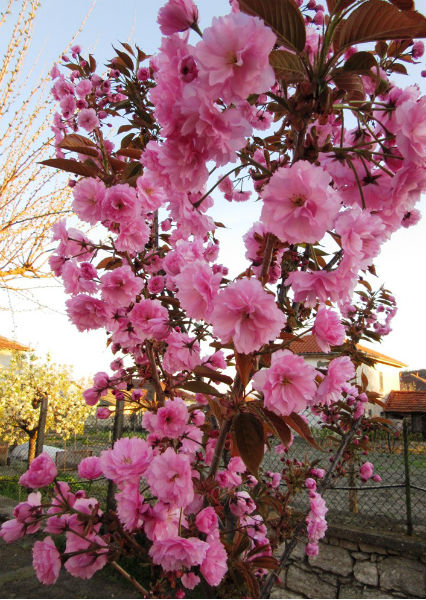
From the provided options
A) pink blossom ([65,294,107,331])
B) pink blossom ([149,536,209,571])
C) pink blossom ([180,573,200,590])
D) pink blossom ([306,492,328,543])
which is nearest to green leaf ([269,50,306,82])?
pink blossom ([65,294,107,331])

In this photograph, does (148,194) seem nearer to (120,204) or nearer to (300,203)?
(120,204)

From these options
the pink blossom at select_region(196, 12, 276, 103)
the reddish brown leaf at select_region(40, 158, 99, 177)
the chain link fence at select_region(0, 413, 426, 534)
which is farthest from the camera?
the chain link fence at select_region(0, 413, 426, 534)

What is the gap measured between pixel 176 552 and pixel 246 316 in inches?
23.6

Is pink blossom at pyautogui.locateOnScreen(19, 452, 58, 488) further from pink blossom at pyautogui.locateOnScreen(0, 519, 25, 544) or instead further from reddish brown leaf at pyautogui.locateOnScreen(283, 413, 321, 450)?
reddish brown leaf at pyautogui.locateOnScreen(283, 413, 321, 450)

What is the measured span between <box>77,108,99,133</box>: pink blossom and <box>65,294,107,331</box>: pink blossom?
3.64ft

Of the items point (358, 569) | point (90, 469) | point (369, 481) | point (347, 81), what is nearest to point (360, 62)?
point (347, 81)

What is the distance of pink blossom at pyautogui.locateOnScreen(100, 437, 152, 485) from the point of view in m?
0.94

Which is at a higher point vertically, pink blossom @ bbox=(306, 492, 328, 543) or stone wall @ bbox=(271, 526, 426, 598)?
pink blossom @ bbox=(306, 492, 328, 543)

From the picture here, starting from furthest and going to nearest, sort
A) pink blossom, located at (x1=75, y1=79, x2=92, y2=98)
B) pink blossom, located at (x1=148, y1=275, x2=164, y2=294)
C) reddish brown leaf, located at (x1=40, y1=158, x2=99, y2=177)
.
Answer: pink blossom, located at (x1=75, y1=79, x2=92, y2=98) < pink blossom, located at (x1=148, y1=275, x2=164, y2=294) < reddish brown leaf, located at (x1=40, y1=158, x2=99, y2=177)

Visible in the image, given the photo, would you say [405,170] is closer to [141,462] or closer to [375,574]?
[141,462]

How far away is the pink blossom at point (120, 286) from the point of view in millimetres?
1257

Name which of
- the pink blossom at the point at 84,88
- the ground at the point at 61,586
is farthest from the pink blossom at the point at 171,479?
the ground at the point at 61,586

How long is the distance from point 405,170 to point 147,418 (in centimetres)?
107

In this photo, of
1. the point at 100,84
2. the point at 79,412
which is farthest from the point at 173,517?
the point at 79,412
